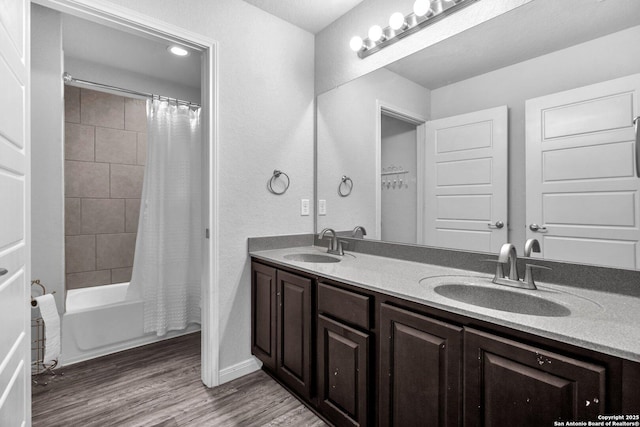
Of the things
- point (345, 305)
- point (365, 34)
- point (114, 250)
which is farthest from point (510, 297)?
point (114, 250)

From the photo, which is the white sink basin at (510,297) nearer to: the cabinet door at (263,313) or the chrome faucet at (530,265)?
the chrome faucet at (530,265)

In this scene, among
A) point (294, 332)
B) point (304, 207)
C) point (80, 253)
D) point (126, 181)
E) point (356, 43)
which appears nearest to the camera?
point (294, 332)

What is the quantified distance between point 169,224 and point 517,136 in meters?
2.62

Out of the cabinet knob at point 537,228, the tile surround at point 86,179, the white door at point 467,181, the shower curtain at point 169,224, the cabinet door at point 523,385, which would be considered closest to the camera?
the cabinet door at point 523,385

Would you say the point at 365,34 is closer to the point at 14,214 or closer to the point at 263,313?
the point at 263,313

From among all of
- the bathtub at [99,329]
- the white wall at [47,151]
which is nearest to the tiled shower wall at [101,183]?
the bathtub at [99,329]

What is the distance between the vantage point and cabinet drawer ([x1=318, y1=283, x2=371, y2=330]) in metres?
1.30

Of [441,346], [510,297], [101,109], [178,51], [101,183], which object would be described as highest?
[178,51]

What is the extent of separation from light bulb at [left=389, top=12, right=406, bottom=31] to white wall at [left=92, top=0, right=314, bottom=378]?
787 millimetres

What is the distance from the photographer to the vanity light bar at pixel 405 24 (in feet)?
5.28

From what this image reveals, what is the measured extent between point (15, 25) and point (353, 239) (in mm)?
1908

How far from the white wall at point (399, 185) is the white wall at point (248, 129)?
2.21 ft

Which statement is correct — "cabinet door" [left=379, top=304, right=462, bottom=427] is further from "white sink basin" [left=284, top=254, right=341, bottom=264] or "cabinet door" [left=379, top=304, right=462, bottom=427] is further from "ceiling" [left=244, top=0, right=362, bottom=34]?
"ceiling" [left=244, top=0, right=362, bottom=34]

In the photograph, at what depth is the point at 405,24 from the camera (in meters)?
1.78
